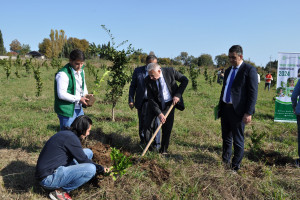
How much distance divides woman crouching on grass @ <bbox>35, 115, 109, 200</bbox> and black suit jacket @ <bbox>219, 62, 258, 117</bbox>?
2.06 metres

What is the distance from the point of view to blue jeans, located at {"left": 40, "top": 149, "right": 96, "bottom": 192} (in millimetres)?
2555

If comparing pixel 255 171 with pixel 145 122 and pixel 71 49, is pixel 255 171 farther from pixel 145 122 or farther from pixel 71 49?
pixel 71 49

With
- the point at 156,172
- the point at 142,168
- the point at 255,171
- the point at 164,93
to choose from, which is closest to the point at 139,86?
the point at 164,93

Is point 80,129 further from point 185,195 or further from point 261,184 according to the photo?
point 261,184

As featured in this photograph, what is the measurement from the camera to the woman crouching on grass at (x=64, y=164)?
98.8 inches

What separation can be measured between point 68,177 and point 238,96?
2469 millimetres

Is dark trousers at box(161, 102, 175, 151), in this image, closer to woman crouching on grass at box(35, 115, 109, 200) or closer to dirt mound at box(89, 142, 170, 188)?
dirt mound at box(89, 142, 170, 188)

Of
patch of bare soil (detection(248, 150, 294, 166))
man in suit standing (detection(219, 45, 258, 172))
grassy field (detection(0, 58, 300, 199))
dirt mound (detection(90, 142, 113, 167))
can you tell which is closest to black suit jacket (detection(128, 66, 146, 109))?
grassy field (detection(0, 58, 300, 199))

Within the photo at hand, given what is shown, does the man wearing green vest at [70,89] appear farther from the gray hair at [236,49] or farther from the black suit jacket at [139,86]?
the gray hair at [236,49]

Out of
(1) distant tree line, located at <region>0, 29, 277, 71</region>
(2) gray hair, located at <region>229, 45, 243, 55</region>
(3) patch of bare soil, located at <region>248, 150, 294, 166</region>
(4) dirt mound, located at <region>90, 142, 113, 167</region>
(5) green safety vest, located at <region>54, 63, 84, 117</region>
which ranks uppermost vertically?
(1) distant tree line, located at <region>0, 29, 277, 71</region>

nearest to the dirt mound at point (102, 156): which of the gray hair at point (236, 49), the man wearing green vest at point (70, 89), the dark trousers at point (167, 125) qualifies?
the man wearing green vest at point (70, 89)

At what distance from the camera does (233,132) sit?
130 inches

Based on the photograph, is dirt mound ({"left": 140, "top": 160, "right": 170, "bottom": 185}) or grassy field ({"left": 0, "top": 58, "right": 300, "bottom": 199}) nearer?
grassy field ({"left": 0, "top": 58, "right": 300, "bottom": 199})

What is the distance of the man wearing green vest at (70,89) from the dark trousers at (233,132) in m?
2.17
